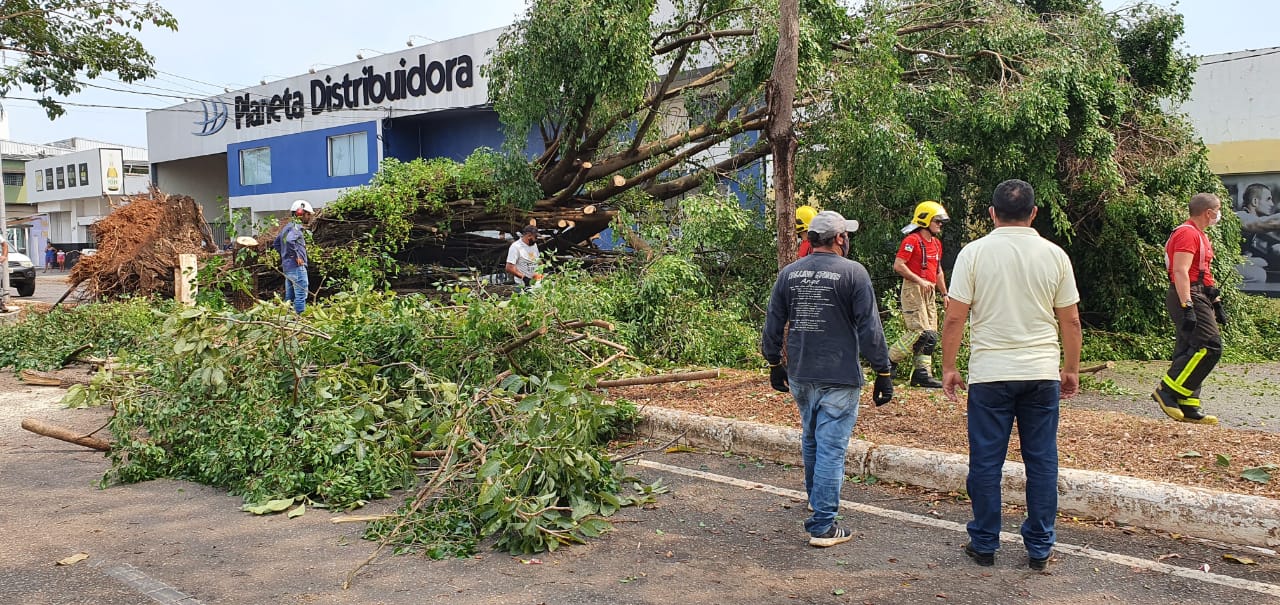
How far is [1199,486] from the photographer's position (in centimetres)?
486

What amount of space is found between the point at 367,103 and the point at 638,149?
58.0 feet

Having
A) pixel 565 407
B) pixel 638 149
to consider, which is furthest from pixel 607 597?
pixel 638 149

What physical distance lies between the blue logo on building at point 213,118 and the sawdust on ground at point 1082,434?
31437 millimetres

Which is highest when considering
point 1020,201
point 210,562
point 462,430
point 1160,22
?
point 1160,22

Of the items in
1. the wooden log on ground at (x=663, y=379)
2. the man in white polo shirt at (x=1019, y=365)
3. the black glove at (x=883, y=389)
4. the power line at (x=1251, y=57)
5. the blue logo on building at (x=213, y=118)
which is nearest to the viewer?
the man in white polo shirt at (x=1019, y=365)

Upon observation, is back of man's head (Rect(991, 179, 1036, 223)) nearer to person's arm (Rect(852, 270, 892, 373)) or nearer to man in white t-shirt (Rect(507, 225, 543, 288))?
person's arm (Rect(852, 270, 892, 373))

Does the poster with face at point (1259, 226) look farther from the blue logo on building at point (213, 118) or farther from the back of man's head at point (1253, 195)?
the blue logo on building at point (213, 118)

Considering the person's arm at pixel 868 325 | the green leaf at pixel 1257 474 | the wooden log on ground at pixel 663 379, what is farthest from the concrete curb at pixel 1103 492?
the person's arm at pixel 868 325

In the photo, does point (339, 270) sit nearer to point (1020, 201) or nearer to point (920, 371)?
point (920, 371)

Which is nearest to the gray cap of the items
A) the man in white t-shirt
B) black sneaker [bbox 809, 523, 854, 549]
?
black sneaker [bbox 809, 523, 854, 549]

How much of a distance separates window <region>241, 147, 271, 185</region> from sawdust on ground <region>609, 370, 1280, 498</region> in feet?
93.9

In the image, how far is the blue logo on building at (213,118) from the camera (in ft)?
112

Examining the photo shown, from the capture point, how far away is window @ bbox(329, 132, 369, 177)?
2905 cm

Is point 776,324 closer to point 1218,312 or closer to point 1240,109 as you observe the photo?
point 1218,312
